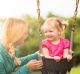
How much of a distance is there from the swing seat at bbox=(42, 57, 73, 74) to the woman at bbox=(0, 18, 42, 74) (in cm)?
4

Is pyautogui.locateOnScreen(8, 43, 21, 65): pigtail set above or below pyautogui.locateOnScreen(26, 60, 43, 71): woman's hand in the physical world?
above

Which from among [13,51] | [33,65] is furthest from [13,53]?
[33,65]

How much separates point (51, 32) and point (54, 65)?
7.1 inches

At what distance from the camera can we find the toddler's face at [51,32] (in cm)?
193

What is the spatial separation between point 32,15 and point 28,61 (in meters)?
0.26

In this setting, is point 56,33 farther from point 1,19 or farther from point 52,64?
point 1,19

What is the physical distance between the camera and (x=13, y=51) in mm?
1944

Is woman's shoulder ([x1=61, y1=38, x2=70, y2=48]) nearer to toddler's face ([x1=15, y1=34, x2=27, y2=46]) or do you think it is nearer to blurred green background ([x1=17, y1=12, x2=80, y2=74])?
blurred green background ([x1=17, y1=12, x2=80, y2=74])

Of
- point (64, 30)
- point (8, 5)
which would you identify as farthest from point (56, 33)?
point (8, 5)

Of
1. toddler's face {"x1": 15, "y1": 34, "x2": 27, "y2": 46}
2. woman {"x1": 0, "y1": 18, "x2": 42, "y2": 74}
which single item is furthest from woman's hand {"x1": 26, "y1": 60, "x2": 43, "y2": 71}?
toddler's face {"x1": 15, "y1": 34, "x2": 27, "y2": 46}

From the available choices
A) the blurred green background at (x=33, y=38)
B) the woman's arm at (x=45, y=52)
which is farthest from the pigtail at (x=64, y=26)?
the woman's arm at (x=45, y=52)

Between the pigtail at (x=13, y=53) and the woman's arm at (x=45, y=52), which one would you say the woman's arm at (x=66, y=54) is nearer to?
the woman's arm at (x=45, y=52)

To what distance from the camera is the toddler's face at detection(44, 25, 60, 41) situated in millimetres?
1933

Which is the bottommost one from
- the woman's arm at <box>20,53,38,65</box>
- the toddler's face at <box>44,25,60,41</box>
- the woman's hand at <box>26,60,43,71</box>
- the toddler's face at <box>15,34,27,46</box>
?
the woman's hand at <box>26,60,43,71</box>
